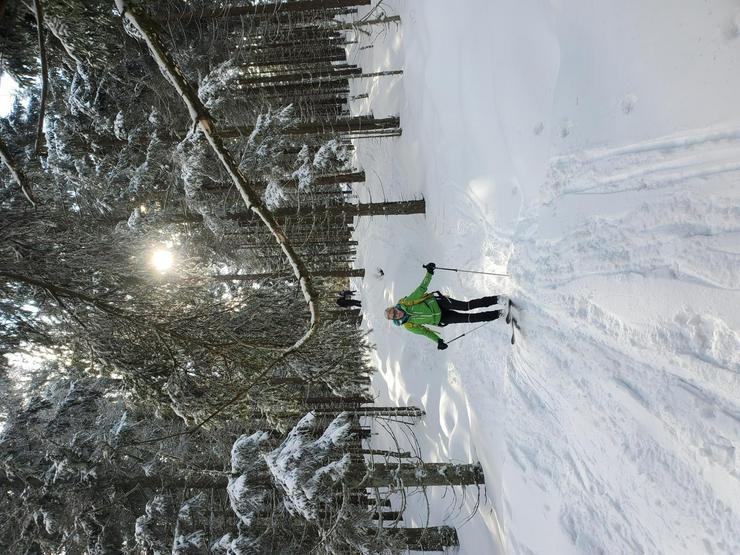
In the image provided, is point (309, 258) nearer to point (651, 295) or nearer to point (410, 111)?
point (410, 111)

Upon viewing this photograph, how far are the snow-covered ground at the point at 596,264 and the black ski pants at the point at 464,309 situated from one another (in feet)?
1.23

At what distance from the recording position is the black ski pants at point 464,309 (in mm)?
7301

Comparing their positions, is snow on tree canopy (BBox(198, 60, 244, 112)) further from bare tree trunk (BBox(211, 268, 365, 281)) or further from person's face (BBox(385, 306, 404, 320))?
person's face (BBox(385, 306, 404, 320))

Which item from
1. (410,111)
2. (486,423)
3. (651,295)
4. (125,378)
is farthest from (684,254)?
(410,111)

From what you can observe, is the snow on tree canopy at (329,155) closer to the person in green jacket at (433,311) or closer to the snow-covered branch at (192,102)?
the person in green jacket at (433,311)

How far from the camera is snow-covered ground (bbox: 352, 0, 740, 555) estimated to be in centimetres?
425

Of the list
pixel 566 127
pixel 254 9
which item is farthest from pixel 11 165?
pixel 254 9

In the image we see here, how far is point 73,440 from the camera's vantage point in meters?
8.71

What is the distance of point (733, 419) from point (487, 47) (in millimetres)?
6421

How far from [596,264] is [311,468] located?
4.19m

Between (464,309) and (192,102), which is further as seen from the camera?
(464,309)

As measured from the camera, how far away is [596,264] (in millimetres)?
5484

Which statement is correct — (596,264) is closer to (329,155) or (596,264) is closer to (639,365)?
(639,365)

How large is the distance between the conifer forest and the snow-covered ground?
1.76 m
